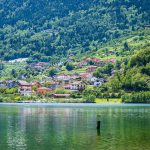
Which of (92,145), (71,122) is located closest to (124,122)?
(71,122)

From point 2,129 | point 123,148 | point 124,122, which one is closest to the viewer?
point 123,148

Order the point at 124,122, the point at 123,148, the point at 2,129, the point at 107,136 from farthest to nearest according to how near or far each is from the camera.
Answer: the point at 124,122, the point at 2,129, the point at 107,136, the point at 123,148

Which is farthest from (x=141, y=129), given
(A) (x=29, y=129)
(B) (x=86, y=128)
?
(A) (x=29, y=129)

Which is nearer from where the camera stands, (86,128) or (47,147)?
(47,147)

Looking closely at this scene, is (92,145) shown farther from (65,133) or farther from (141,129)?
(141,129)

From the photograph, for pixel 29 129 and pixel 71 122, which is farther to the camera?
pixel 71 122

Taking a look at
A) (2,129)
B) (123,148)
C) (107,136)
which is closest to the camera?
(123,148)

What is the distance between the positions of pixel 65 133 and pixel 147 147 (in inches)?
816

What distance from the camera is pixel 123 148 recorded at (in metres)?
75.2

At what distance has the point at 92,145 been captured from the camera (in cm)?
7825

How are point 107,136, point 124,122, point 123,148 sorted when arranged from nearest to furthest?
point 123,148, point 107,136, point 124,122

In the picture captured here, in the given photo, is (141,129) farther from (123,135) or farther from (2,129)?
(2,129)

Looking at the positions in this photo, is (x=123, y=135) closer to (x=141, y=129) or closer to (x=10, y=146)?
(x=141, y=129)

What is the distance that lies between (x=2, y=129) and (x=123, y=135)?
75.5ft
